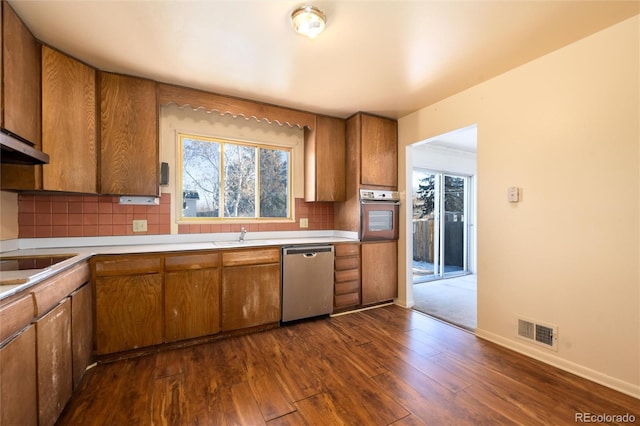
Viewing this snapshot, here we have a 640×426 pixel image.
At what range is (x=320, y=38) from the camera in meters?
1.91

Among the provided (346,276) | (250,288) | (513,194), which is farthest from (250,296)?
(513,194)

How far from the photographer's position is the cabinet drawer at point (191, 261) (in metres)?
2.33

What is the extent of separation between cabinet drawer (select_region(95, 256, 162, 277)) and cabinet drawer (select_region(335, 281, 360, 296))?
1869 millimetres

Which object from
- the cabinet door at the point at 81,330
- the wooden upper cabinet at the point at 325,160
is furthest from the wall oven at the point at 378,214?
the cabinet door at the point at 81,330

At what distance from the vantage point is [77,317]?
177 centimetres

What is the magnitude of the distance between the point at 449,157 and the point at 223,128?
4085 mm

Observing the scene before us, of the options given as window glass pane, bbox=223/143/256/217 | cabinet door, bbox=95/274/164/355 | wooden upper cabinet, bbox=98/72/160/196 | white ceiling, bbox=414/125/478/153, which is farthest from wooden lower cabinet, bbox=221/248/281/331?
white ceiling, bbox=414/125/478/153

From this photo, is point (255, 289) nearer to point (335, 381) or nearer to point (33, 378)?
point (335, 381)

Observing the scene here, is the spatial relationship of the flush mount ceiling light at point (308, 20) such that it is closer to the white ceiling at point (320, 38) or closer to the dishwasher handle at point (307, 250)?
the white ceiling at point (320, 38)

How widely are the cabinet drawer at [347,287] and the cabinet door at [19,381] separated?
2459 millimetres

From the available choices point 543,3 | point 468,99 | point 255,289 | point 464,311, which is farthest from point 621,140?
point 255,289

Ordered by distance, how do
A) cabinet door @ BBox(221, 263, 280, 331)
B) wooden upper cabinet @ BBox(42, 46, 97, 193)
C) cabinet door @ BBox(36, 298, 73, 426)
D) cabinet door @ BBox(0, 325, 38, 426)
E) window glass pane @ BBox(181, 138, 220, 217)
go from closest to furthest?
cabinet door @ BBox(0, 325, 38, 426)
cabinet door @ BBox(36, 298, 73, 426)
wooden upper cabinet @ BBox(42, 46, 97, 193)
cabinet door @ BBox(221, 263, 280, 331)
window glass pane @ BBox(181, 138, 220, 217)

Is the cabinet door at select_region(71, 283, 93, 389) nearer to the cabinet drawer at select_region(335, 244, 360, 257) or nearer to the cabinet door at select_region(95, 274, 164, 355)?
the cabinet door at select_region(95, 274, 164, 355)

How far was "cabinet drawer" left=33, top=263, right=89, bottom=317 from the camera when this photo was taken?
1334 mm
